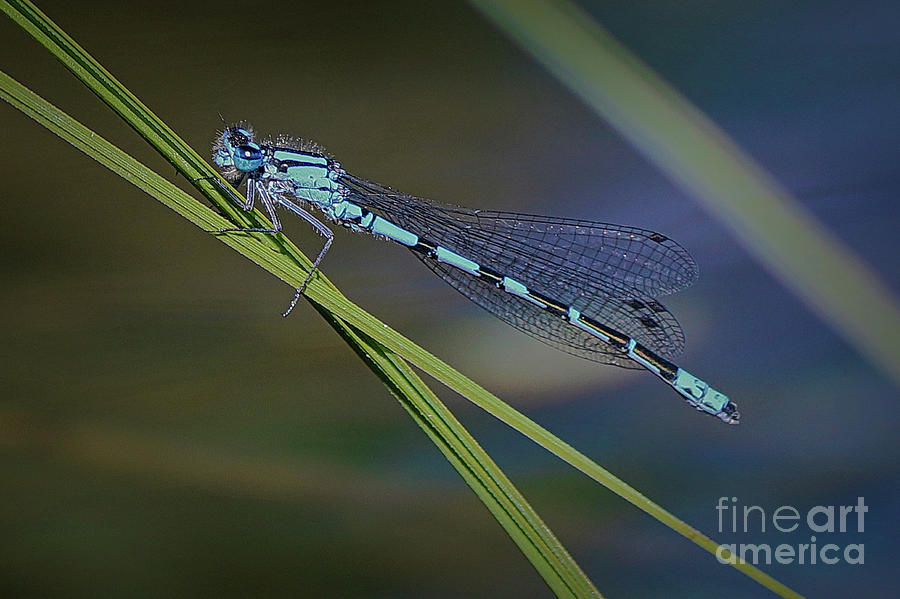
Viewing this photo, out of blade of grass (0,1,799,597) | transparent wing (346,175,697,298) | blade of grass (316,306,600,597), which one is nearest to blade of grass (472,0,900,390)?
transparent wing (346,175,697,298)

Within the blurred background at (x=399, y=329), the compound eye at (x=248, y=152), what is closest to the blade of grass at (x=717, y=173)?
the blurred background at (x=399, y=329)

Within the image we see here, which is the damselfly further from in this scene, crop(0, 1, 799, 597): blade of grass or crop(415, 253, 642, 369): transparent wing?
crop(0, 1, 799, 597): blade of grass

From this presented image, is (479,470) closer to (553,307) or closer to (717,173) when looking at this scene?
(553,307)

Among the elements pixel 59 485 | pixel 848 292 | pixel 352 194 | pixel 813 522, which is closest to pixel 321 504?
pixel 59 485

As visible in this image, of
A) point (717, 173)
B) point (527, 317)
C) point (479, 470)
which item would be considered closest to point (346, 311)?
point (479, 470)

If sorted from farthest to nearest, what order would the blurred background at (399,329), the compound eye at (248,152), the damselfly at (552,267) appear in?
the damselfly at (552,267) → the blurred background at (399,329) → the compound eye at (248,152)

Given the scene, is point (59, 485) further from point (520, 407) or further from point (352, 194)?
point (520, 407)

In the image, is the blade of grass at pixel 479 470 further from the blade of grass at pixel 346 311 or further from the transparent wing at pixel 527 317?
the transparent wing at pixel 527 317
